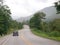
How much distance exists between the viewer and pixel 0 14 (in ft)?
241

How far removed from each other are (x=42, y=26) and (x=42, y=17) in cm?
1774

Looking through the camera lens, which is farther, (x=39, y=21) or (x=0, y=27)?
(x=39, y=21)

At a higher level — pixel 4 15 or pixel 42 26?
pixel 4 15

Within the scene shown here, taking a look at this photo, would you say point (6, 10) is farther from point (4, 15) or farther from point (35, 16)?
point (35, 16)

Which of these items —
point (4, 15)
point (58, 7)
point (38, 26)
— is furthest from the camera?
point (38, 26)

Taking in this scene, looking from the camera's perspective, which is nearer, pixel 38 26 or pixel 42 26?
pixel 42 26

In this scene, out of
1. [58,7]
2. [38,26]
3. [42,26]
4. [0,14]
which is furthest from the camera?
[38,26]

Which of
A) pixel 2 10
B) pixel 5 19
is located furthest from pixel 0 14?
pixel 5 19

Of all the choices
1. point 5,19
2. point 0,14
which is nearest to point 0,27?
point 0,14

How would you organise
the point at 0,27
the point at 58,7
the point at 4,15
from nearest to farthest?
the point at 58,7
the point at 0,27
the point at 4,15

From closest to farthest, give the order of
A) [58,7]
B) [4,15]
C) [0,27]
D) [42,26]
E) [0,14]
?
[58,7]
[0,27]
[0,14]
[4,15]
[42,26]

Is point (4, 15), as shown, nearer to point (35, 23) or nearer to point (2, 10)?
point (2, 10)

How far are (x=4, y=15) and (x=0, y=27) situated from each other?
10.1 m

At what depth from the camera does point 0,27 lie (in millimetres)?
69000
